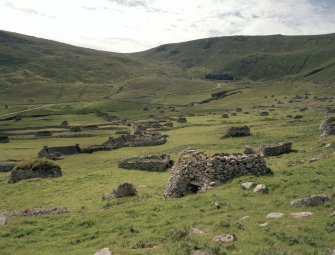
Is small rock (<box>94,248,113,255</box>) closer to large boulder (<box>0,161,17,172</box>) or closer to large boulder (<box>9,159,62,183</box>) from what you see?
large boulder (<box>9,159,62,183</box>)

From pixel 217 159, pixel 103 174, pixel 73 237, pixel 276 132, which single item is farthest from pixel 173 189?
pixel 276 132

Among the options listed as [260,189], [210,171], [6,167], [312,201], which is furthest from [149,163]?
[312,201]

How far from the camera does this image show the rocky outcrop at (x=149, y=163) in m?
48.4

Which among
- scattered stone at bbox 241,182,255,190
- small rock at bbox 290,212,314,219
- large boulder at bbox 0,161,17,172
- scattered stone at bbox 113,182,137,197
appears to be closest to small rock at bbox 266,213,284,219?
small rock at bbox 290,212,314,219

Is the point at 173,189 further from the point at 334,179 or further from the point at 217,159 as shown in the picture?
the point at 334,179

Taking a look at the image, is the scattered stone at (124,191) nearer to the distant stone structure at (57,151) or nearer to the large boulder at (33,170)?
the large boulder at (33,170)

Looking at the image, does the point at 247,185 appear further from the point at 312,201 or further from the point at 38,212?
the point at 38,212

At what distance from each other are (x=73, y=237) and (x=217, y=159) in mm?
11103

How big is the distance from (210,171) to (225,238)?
11.5m

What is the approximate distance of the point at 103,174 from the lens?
153 feet

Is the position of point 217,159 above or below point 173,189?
above

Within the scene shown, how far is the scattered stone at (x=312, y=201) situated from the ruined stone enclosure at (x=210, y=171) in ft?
24.9

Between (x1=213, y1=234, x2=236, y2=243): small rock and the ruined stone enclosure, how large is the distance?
1045 cm

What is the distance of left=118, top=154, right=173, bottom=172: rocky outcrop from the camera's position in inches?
1905
